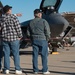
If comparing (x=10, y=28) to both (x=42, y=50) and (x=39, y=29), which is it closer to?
(x=39, y=29)

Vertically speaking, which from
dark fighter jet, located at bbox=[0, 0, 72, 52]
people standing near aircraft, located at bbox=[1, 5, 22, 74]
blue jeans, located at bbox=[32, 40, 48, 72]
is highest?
dark fighter jet, located at bbox=[0, 0, 72, 52]

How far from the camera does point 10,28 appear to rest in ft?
25.2

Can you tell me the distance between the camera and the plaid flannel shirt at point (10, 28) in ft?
25.2

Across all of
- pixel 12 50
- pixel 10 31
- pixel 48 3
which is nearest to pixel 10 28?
pixel 10 31

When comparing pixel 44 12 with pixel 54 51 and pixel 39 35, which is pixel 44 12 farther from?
pixel 39 35

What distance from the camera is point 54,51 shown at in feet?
55.7

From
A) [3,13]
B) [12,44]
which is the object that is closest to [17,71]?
[12,44]

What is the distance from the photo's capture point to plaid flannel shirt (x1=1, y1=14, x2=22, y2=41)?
7.67 metres

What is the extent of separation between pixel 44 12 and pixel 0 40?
8646 millimetres

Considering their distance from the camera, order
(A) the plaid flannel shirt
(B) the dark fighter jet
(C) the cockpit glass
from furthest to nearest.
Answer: (C) the cockpit glass → (B) the dark fighter jet → (A) the plaid flannel shirt

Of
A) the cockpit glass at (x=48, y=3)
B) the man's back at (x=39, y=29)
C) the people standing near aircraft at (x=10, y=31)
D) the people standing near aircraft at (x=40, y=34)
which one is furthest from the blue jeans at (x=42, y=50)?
the cockpit glass at (x=48, y=3)

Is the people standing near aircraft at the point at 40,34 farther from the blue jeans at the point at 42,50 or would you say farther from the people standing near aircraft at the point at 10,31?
the people standing near aircraft at the point at 10,31

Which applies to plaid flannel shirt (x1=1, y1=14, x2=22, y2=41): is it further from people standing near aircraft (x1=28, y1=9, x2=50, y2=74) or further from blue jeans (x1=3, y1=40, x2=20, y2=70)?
people standing near aircraft (x1=28, y1=9, x2=50, y2=74)

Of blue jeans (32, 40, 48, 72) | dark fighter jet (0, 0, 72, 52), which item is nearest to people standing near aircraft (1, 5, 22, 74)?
blue jeans (32, 40, 48, 72)
